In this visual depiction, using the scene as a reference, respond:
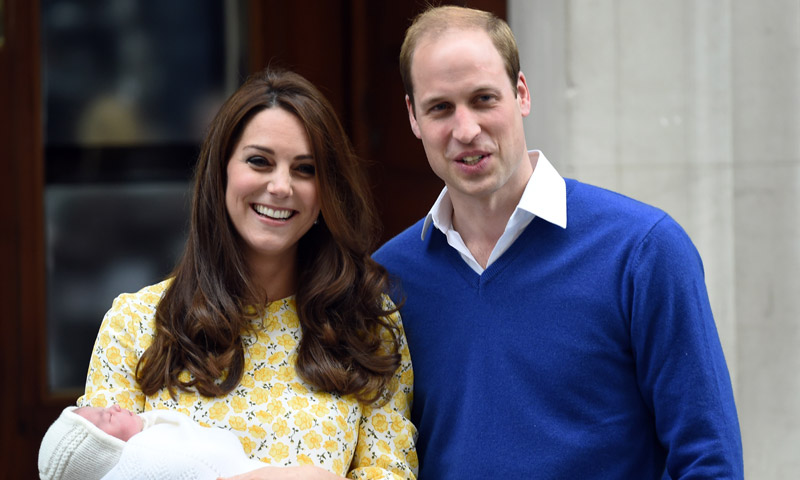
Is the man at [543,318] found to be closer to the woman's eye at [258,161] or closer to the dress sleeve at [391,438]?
the dress sleeve at [391,438]

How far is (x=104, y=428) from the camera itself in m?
2.41

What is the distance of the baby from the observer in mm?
2367

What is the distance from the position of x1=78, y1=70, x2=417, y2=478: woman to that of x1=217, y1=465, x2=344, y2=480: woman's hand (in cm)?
2

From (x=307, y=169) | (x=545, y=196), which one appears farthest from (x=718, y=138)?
(x=307, y=169)

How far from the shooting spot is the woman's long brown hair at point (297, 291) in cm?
261

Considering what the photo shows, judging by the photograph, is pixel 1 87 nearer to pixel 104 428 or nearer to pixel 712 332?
pixel 104 428

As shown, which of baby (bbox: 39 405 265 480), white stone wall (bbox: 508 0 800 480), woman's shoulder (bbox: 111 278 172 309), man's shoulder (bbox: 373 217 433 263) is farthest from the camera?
white stone wall (bbox: 508 0 800 480)

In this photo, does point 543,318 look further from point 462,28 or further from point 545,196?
point 462,28

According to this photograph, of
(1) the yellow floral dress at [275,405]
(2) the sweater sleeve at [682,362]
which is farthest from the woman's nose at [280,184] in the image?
(2) the sweater sleeve at [682,362]

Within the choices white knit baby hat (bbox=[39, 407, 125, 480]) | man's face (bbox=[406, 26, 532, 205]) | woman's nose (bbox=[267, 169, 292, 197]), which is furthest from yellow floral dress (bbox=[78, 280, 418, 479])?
man's face (bbox=[406, 26, 532, 205])

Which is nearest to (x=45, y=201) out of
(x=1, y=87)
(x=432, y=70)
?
(x=1, y=87)

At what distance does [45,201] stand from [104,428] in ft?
7.00

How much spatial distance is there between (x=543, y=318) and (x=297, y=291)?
704 millimetres

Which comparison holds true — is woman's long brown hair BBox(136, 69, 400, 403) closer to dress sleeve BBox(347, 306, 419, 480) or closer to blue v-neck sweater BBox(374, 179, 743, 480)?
dress sleeve BBox(347, 306, 419, 480)
